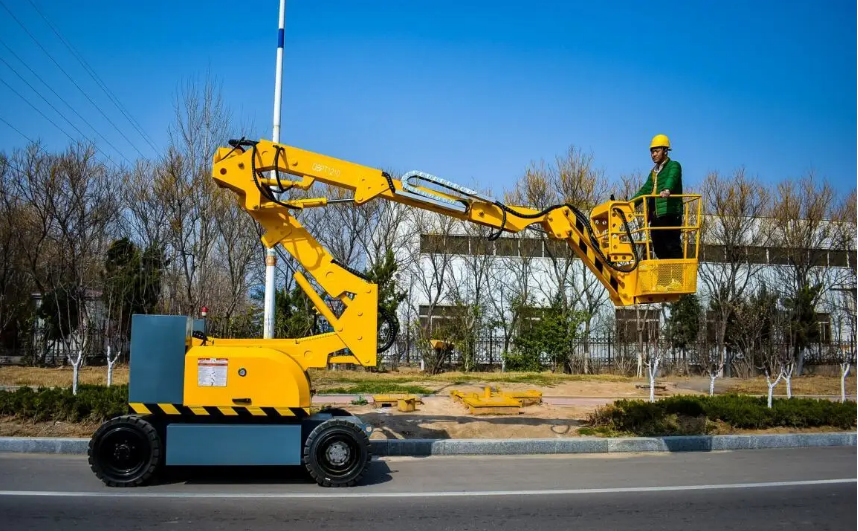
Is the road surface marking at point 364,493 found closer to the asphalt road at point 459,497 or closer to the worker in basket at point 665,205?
the asphalt road at point 459,497

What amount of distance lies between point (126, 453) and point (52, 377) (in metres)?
16.6

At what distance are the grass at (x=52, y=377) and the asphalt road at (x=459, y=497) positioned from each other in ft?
34.6

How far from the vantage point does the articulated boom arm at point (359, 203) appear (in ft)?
30.4

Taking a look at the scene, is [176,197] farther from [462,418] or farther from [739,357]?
[739,357]

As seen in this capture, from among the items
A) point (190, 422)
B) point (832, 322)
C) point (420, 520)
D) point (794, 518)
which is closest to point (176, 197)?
point (190, 422)

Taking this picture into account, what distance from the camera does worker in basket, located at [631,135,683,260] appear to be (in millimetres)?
9422

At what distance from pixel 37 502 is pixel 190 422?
174 cm

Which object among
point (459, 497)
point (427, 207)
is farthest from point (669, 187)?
point (459, 497)

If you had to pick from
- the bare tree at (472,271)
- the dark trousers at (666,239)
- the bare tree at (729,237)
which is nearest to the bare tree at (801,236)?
the bare tree at (729,237)

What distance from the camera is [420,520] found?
6.71 meters

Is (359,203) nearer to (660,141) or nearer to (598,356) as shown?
(660,141)

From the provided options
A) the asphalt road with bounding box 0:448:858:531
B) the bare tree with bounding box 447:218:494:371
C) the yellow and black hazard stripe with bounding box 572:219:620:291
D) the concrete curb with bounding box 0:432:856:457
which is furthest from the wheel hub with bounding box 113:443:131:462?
the bare tree with bounding box 447:218:494:371

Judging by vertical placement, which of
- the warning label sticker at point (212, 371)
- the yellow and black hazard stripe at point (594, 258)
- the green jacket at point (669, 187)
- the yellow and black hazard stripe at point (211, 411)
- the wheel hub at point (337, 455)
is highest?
the green jacket at point (669, 187)

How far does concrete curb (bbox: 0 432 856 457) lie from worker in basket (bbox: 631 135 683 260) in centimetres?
351
